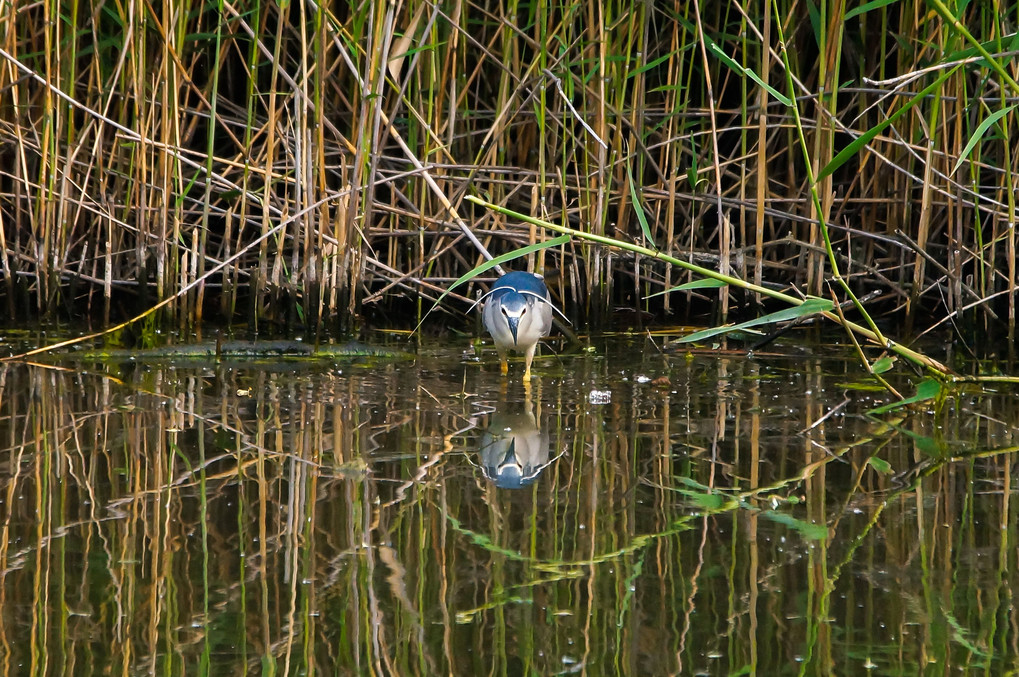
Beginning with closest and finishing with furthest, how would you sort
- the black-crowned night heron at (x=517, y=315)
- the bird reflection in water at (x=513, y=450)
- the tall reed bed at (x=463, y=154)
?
the bird reflection in water at (x=513, y=450)
the black-crowned night heron at (x=517, y=315)
the tall reed bed at (x=463, y=154)

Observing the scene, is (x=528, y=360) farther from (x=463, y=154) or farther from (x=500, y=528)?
(x=500, y=528)

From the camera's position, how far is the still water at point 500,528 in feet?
7.17

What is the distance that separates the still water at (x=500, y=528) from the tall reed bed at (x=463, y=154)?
0.98m

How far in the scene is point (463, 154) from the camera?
604cm

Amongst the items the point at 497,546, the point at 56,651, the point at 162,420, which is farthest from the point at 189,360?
the point at 56,651

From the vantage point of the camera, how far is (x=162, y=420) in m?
3.88

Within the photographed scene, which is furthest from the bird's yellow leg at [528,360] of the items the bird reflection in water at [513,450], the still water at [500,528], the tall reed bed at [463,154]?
the bird reflection in water at [513,450]

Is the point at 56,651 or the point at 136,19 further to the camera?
the point at 136,19

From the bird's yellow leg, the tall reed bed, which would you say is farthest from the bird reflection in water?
the tall reed bed

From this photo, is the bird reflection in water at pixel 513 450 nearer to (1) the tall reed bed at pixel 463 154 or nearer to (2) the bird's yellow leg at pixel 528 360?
(2) the bird's yellow leg at pixel 528 360

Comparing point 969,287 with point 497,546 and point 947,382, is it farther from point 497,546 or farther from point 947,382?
point 497,546

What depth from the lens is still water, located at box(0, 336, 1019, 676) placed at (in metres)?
2.19

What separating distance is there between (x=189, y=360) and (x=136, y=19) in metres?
1.48

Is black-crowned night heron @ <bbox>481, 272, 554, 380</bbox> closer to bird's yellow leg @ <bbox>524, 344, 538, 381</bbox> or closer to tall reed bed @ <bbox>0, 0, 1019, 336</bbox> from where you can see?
bird's yellow leg @ <bbox>524, 344, 538, 381</bbox>
